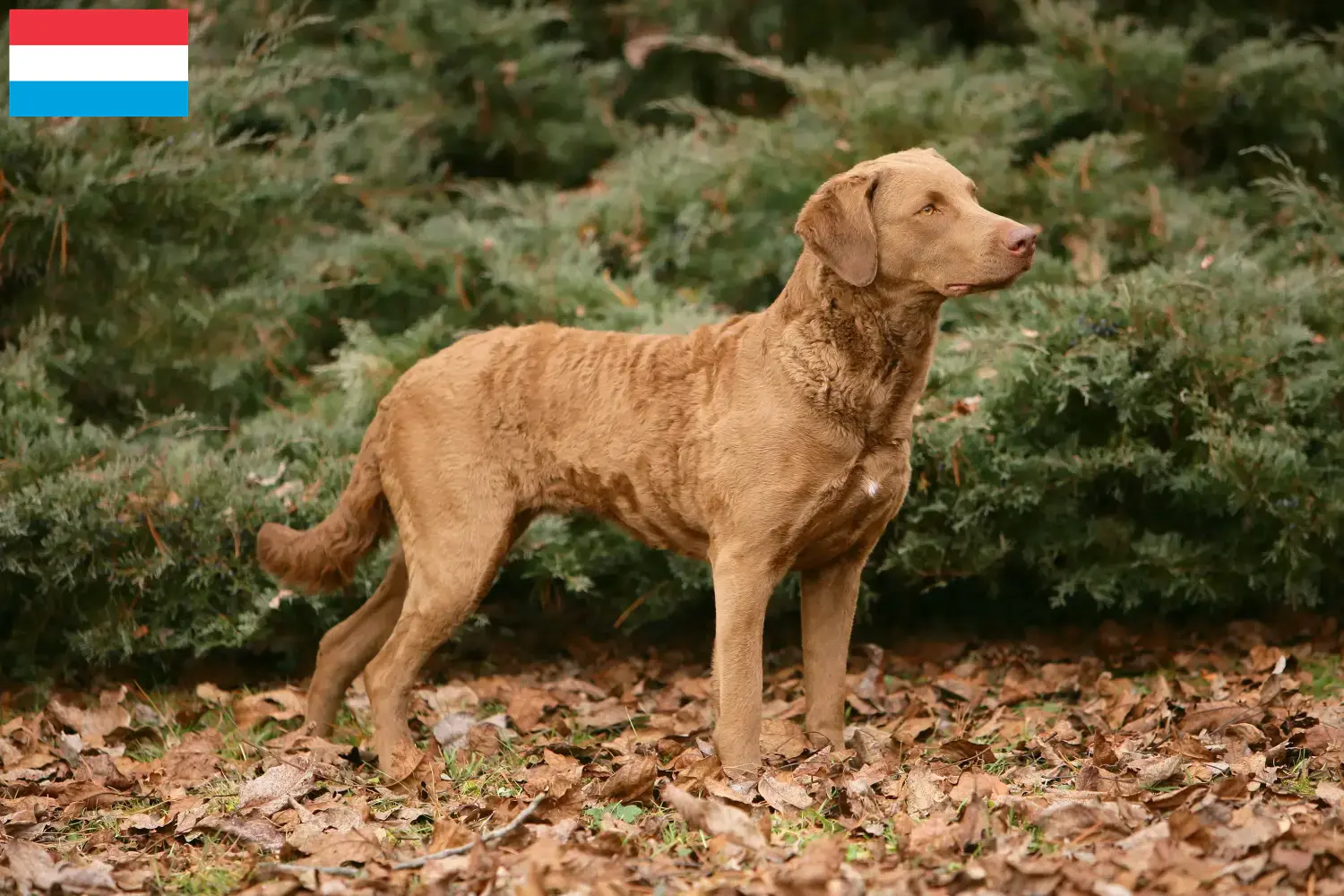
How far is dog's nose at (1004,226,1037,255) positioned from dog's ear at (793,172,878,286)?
0.41 metres

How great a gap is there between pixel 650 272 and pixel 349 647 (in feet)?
9.32

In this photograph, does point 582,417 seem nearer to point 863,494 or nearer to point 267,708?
point 863,494

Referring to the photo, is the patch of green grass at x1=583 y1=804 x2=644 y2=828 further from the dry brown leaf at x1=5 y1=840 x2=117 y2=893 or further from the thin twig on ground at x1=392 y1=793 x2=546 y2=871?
the dry brown leaf at x1=5 y1=840 x2=117 y2=893

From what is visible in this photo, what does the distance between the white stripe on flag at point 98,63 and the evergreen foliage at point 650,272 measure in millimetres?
226

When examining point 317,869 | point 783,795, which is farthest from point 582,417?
point 317,869

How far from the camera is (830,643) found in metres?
4.47

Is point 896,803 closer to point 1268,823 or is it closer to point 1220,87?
point 1268,823

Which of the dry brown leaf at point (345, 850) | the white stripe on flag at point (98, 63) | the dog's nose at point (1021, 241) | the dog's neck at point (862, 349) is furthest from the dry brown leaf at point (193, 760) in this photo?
the white stripe on flag at point (98, 63)

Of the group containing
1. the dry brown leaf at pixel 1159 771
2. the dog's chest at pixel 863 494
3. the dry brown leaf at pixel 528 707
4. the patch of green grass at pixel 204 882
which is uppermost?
the dog's chest at pixel 863 494

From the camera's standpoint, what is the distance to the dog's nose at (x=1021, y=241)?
370cm

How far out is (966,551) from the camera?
5.59 m

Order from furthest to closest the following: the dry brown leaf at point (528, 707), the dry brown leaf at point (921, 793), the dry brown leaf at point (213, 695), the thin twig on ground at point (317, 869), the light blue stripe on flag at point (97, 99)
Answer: the light blue stripe on flag at point (97, 99), the dry brown leaf at point (213, 695), the dry brown leaf at point (528, 707), the dry brown leaf at point (921, 793), the thin twig on ground at point (317, 869)

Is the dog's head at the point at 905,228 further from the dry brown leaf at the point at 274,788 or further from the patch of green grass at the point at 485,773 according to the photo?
the dry brown leaf at the point at 274,788

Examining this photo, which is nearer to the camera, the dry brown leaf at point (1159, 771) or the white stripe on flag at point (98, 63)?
the dry brown leaf at point (1159, 771)
